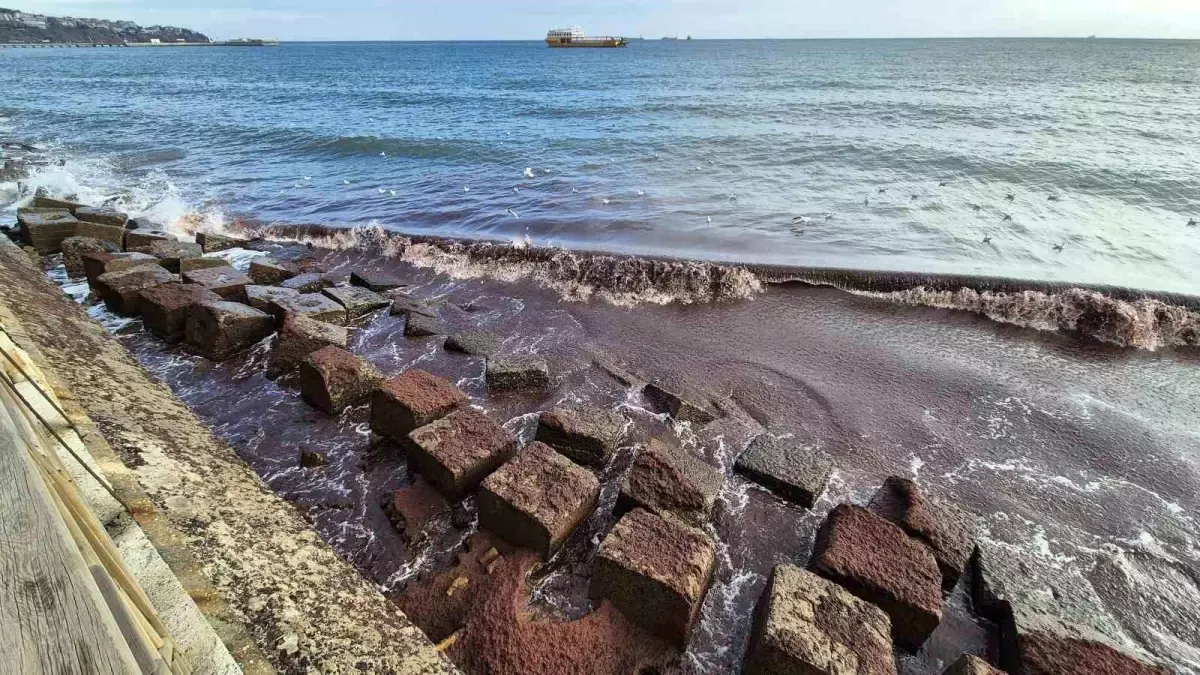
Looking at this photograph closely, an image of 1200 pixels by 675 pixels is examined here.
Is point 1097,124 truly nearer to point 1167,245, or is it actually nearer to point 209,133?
point 1167,245

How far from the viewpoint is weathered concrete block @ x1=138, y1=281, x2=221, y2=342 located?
5848 millimetres

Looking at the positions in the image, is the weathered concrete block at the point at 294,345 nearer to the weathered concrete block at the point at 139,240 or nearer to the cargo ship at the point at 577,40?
the weathered concrete block at the point at 139,240

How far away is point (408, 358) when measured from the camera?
19.9ft

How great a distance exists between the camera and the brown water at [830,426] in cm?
354

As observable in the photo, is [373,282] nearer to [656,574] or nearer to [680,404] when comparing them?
[680,404]

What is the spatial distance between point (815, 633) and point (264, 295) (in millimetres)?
6767

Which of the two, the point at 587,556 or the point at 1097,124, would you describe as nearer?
the point at 587,556

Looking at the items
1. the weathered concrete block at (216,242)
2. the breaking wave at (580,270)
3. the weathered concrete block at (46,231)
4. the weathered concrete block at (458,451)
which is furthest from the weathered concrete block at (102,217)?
the weathered concrete block at (458,451)

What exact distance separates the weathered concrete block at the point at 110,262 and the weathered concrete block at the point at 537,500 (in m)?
6.40

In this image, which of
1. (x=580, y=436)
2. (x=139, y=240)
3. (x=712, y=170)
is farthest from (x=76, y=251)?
(x=712, y=170)

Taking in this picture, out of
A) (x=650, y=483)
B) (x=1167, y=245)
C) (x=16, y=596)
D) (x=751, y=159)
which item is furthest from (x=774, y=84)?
(x=16, y=596)

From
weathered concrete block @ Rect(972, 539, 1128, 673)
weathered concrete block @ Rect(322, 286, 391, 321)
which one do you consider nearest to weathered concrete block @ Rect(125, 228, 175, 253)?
weathered concrete block @ Rect(322, 286, 391, 321)

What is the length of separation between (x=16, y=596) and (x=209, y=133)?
27197mm

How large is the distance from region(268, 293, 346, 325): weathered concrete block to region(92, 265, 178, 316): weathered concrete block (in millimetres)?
1573
